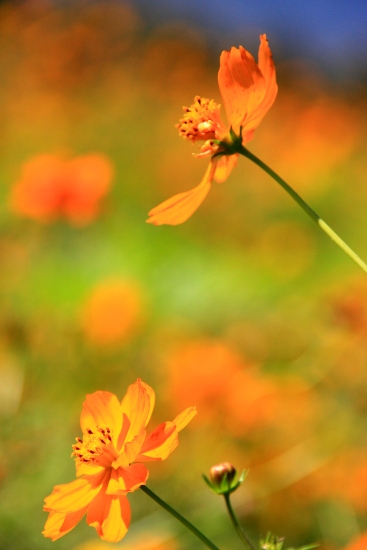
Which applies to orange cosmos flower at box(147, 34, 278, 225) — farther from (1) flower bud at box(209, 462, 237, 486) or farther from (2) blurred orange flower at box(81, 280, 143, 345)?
(2) blurred orange flower at box(81, 280, 143, 345)

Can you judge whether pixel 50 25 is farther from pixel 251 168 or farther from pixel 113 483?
pixel 113 483

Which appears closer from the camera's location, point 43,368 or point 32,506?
point 32,506

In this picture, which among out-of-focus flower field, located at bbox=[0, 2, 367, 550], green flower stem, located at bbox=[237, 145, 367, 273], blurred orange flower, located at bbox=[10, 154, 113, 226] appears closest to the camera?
green flower stem, located at bbox=[237, 145, 367, 273]

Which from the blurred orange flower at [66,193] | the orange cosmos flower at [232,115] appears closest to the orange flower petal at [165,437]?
the orange cosmos flower at [232,115]

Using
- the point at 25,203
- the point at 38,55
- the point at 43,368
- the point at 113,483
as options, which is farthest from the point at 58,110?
the point at 113,483

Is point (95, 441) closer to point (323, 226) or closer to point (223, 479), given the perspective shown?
point (223, 479)

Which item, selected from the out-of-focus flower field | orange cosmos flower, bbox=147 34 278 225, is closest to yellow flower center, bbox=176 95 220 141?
orange cosmos flower, bbox=147 34 278 225

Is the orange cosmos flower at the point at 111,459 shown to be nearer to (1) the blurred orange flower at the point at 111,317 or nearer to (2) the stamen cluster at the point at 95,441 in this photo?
(2) the stamen cluster at the point at 95,441

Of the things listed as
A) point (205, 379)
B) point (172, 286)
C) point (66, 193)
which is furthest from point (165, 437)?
point (172, 286)
